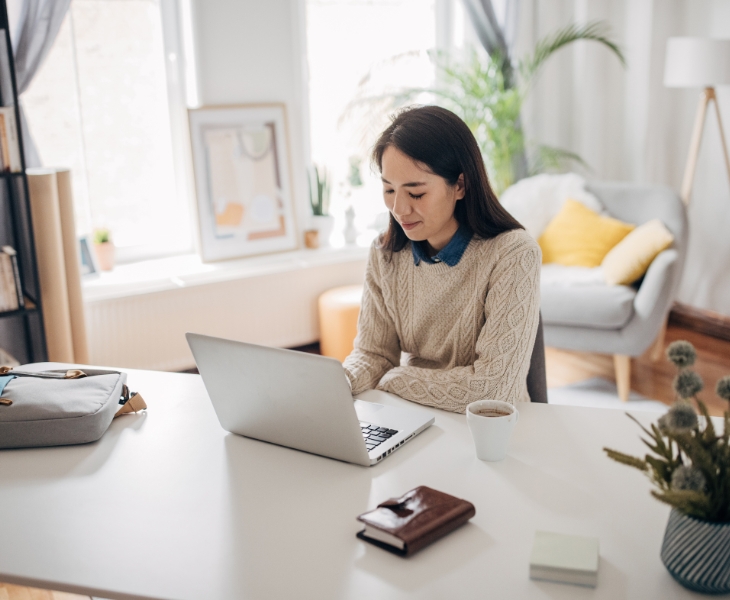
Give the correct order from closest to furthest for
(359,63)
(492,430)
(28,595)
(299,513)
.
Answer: (299,513) < (492,430) < (28,595) < (359,63)

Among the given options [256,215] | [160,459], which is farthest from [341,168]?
[160,459]

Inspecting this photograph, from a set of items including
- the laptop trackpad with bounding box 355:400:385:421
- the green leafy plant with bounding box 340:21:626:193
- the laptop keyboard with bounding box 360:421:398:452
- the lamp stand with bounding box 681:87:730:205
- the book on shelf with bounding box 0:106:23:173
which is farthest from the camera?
the green leafy plant with bounding box 340:21:626:193

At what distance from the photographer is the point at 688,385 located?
821 mm

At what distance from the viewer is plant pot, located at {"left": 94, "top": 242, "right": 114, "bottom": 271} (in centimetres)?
347

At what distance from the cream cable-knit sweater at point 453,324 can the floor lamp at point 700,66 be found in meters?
2.25

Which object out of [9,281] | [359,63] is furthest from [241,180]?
[9,281]

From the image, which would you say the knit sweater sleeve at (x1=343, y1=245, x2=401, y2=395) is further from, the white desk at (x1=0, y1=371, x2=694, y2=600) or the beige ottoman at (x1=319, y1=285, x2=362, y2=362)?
the beige ottoman at (x1=319, y1=285, x2=362, y2=362)

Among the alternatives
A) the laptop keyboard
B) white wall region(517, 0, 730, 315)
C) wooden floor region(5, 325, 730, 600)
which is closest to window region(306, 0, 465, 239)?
white wall region(517, 0, 730, 315)

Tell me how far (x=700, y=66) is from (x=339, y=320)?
203 cm

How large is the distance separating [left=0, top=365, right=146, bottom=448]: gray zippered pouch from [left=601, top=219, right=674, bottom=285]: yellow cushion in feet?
7.98

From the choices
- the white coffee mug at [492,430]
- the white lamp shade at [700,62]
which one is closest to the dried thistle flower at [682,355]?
the white coffee mug at [492,430]

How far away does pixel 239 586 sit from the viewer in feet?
3.01

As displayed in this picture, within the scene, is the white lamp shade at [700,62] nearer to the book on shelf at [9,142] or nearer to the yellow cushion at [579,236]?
the yellow cushion at [579,236]

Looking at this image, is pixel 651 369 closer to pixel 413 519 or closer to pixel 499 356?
pixel 499 356
